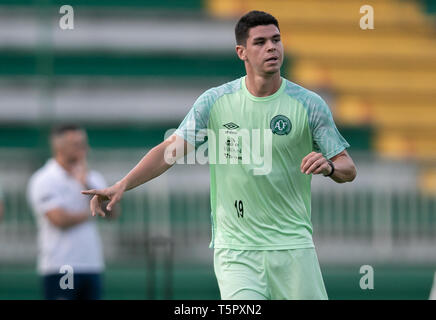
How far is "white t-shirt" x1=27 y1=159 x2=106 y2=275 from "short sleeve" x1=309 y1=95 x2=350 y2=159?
383 centimetres

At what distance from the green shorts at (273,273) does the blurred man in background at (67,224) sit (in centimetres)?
350

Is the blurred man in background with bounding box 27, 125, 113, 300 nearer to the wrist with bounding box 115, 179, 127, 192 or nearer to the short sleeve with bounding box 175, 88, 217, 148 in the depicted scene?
the short sleeve with bounding box 175, 88, 217, 148

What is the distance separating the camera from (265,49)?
600cm

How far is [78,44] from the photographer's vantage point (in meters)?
16.3

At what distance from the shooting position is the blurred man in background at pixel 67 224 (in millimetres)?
9195

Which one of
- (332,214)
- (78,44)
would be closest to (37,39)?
(78,44)

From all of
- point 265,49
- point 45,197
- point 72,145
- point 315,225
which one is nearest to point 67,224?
point 45,197

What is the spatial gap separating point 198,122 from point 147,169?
17.4 inches

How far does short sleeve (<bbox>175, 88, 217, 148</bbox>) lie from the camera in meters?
6.08

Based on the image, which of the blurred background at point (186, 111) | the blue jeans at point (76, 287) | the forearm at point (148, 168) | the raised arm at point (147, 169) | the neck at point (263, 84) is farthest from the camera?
the blurred background at point (186, 111)

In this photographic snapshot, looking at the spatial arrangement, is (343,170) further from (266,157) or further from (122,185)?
Result: (122,185)

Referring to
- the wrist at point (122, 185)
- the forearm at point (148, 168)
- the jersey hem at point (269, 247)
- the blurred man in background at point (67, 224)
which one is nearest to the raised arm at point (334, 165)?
the jersey hem at point (269, 247)

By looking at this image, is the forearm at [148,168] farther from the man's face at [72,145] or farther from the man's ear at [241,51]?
the man's face at [72,145]
